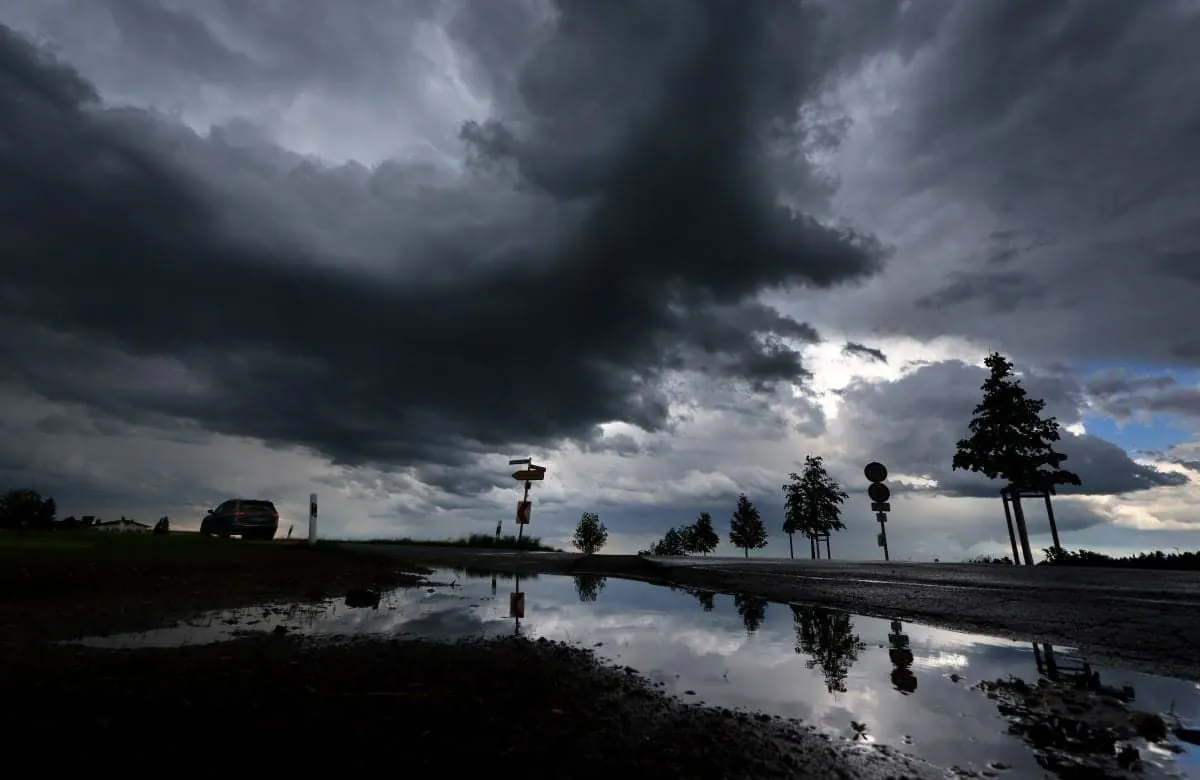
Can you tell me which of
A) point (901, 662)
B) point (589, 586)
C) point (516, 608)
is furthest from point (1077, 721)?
point (589, 586)

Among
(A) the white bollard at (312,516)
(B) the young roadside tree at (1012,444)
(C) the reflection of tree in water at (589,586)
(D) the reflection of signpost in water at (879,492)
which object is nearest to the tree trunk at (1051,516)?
(B) the young roadside tree at (1012,444)

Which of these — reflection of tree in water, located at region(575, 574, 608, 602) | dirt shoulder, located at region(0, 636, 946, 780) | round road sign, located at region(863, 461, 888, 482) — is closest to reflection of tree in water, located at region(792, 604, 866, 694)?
dirt shoulder, located at region(0, 636, 946, 780)

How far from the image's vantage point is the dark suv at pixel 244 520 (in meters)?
27.4

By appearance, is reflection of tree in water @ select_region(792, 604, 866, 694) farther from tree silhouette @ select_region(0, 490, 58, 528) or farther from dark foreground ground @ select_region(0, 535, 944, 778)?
tree silhouette @ select_region(0, 490, 58, 528)

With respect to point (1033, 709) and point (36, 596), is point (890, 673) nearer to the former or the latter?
point (1033, 709)

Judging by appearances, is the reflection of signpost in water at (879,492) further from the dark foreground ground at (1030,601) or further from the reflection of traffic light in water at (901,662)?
the reflection of traffic light in water at (901,662)

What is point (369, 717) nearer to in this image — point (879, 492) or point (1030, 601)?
point (1030, 601)

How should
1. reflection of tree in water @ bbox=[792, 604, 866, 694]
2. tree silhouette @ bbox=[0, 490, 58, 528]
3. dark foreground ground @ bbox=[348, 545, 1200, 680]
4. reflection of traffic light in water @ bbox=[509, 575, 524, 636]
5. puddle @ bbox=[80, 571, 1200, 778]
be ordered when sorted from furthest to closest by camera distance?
1. tree silhouette @ bbox=[0, 490, 58, 528]
2. reflection of traffic light in water @ bbox=[509, 575, 524, 636]
3. dark foreground ground @ bbox=[348, 545, 1200, 680]
4. reflection of tree in water @ bbox=[792, 604, 866, 694]
5. puddle @ bbox=[80, 571, 1200, 778]

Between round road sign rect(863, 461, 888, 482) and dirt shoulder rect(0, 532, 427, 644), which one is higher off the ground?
round road sign rect(863, 461, 888, 482)

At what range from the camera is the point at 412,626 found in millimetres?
7504

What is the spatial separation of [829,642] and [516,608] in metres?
5.03

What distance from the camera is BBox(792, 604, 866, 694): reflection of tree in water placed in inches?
207

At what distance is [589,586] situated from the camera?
1333 centimetres

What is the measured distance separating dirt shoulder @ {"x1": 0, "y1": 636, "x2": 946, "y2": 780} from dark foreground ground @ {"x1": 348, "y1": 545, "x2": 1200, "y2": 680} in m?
4.24
